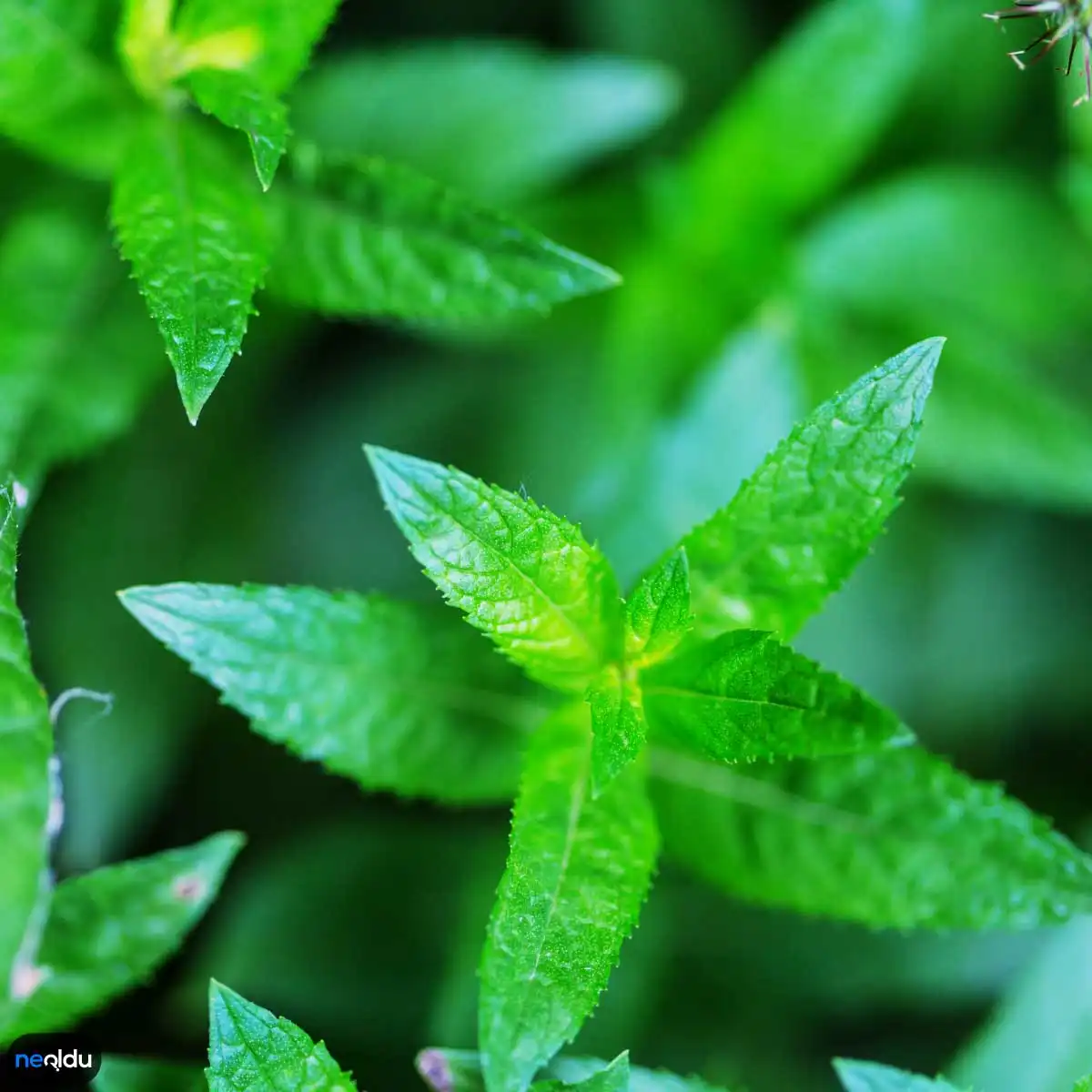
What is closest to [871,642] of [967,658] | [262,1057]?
[967,658]

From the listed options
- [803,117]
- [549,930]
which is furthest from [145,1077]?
[803,117]

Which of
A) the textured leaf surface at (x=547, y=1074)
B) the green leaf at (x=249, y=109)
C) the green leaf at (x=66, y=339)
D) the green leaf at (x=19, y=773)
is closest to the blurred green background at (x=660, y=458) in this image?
the green leaf at (x=66, y=339)

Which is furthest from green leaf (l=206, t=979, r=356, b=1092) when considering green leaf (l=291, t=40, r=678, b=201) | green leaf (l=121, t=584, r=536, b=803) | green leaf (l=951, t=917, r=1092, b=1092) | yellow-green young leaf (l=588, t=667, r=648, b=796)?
green leaf (l=291, t=40, r=678, b=201)

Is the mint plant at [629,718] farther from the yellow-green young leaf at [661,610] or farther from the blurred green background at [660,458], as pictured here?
the blurred green background at [660,458]

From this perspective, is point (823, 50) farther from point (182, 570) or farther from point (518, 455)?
point (182, 570)
